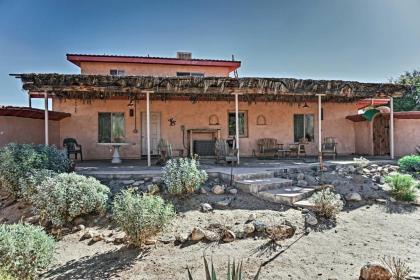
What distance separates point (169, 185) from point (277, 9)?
24.2 feet

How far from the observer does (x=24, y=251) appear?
10.8 ft

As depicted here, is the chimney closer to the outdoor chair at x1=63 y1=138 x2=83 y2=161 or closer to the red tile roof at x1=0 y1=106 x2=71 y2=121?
the red tile roof at x1=0 y1=106 x2=71 y2=121

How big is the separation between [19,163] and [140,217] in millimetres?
3682

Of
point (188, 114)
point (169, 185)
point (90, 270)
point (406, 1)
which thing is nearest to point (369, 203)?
point (169, 185)

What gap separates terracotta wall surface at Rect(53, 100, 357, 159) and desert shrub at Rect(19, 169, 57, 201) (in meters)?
5.29

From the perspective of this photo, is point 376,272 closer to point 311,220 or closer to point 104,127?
point 311,220

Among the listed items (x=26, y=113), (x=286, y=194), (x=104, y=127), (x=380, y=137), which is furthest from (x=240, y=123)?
(x=26, y=113)

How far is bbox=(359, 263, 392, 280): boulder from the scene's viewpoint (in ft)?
10.4

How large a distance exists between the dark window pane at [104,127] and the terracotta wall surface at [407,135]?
1127 centimetres

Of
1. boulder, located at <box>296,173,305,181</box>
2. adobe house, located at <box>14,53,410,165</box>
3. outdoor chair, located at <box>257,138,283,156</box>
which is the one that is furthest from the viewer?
outdoor chair, located at <box>257,138,283,156</box>

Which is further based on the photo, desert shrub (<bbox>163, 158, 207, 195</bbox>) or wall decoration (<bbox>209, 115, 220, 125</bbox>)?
wall decoration (<bbox>209, 115, 220, 125</bbox>)

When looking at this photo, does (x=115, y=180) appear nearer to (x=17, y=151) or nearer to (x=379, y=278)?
(x=17, y=151)

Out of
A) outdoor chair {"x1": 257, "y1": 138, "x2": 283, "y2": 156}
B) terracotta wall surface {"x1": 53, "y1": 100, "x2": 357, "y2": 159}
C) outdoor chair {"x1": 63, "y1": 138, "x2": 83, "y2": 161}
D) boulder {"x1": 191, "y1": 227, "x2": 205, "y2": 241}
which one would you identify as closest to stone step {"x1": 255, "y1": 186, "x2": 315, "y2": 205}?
boulder {"x1": 191, "y1": 227, "x2": 205, "y2": 241}

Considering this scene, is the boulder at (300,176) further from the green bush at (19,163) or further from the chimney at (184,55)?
the chimney at (184,55)
